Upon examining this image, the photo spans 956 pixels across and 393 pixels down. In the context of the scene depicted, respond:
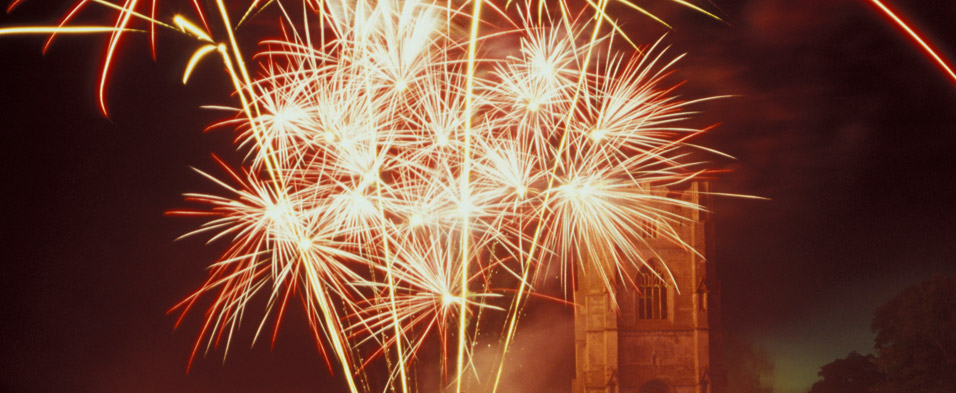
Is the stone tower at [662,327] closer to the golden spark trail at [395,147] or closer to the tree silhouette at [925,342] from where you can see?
the tree silhouette at [925,342]

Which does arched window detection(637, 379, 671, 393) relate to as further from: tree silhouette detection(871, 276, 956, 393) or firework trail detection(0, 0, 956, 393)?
firework trail detection(0, 0, 956, 393)

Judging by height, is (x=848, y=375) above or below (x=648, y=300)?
below

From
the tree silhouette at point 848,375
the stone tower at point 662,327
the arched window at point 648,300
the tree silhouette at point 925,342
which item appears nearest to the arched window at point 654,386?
the stone tower at point 662,327

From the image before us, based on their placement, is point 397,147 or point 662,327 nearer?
point 397,147

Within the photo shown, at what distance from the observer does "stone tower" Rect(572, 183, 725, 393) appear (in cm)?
3641

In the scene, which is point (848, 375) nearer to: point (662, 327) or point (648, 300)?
point (662, 327)

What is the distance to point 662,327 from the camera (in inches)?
1457

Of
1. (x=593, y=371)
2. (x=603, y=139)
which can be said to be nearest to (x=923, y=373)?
(x=593, y=371)

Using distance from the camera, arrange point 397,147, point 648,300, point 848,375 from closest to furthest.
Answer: point 397,147
point 848,375
point 648,300

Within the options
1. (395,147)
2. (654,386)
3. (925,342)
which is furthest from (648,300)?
(395,147)

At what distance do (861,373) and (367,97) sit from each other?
33933 mm

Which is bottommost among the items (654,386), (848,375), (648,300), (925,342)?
(654,386)

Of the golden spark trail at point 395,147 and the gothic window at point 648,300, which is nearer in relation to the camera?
the golden spark trail at point 395,147

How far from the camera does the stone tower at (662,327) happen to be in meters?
36.4
